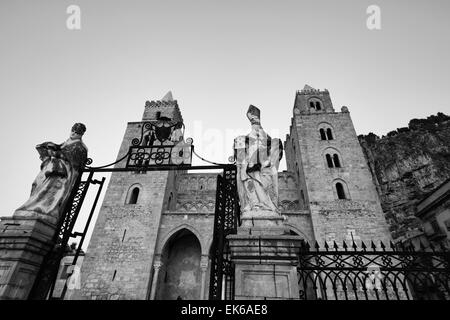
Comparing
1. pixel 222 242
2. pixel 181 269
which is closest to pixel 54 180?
pixel 222 242

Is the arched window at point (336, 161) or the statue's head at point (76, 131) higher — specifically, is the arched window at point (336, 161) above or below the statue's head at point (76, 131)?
above

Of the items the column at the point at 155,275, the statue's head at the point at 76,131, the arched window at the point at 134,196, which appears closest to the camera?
the statue's head at the point at 76,131

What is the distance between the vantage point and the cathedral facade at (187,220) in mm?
14867

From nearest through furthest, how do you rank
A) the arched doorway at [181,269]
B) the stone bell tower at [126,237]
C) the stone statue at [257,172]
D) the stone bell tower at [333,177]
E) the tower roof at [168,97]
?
1. the stone statue at [257,172]
2. the stone bell tower at [126,237]
3. the stone bell tower at [333,177]
4. the arched doorway at [181,269]
5. the tower roof at [168,97]

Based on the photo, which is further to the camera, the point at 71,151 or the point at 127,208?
the point at 127,208

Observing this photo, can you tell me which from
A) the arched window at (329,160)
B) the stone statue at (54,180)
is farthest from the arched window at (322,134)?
the stone statue at (54,180)

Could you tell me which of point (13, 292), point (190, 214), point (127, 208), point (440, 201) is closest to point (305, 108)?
point (440, 201)

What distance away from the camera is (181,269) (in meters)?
17.5

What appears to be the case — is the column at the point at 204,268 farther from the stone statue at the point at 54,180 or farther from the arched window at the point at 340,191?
the stone statue at the point at 54,180

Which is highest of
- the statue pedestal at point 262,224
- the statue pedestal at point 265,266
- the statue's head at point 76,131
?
the statue's head at point 76,131

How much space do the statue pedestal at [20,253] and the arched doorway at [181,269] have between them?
551 inches

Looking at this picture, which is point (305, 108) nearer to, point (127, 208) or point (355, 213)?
point (355, 213)

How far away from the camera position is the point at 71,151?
13.1 feet
